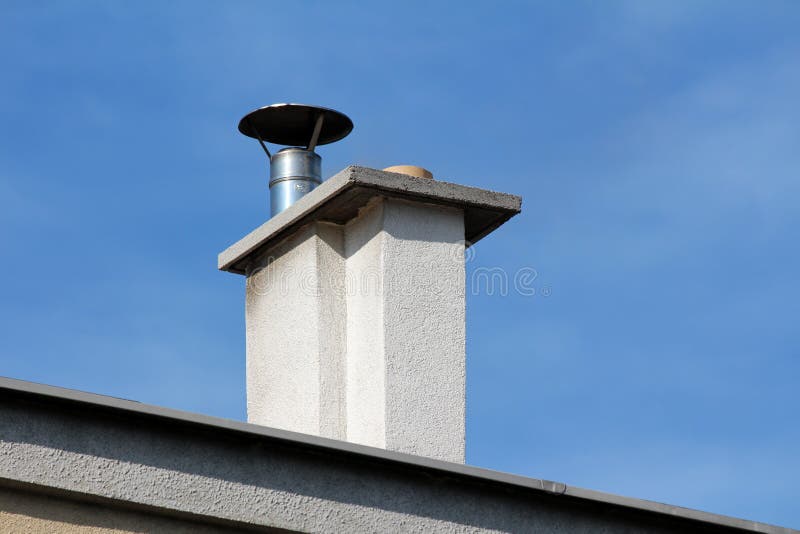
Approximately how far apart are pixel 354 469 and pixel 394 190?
256cm

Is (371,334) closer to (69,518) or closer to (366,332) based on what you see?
(366,332)

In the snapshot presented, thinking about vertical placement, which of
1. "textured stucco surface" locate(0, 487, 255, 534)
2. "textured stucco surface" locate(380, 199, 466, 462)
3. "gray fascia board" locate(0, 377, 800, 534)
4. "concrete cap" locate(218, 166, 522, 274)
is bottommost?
"textured stucco surface" locate(0, 487, 255, 534)

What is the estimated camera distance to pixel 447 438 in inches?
305

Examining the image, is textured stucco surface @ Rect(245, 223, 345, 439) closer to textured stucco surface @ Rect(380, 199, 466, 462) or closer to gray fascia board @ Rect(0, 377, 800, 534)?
textured stucco surface @ Rect(380, 199, 466, 462)

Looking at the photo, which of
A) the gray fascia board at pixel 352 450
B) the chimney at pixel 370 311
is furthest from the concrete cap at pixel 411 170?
the gray fascia board at pixel 352 450

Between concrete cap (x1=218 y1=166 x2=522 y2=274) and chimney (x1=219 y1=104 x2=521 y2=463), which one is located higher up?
concrete cap (x1=218 y1=166 x2=522 y2=274)

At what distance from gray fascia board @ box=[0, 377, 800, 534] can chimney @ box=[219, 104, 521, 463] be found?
1503 millimetres

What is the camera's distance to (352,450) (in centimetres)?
573

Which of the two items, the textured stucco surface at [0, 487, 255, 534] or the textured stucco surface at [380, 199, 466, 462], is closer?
the textured stucco surface at [0, 487, 255, 534]

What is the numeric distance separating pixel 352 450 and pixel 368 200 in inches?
105

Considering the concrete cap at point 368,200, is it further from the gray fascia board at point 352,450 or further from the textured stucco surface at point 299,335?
the gray fascia board at point 352,450

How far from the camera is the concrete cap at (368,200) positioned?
8.02 m

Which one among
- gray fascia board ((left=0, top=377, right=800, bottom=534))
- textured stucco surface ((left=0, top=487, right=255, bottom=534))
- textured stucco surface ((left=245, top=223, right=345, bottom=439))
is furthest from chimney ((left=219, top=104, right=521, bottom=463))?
textured stucco surface ((left=0, top=487, right=255, bottom=534))

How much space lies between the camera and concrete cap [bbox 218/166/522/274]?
26.3 ft
